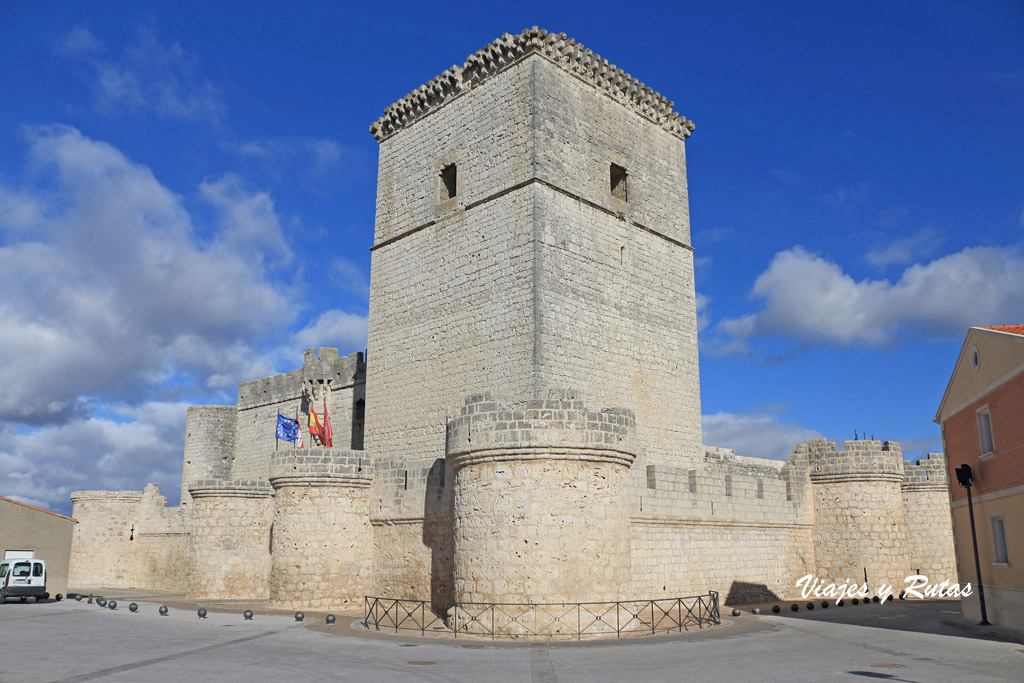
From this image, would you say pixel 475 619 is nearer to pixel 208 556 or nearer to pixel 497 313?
pixel 497 313

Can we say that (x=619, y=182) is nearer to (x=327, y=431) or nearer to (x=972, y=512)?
(x=972, y=512)

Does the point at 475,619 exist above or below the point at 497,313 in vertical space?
below

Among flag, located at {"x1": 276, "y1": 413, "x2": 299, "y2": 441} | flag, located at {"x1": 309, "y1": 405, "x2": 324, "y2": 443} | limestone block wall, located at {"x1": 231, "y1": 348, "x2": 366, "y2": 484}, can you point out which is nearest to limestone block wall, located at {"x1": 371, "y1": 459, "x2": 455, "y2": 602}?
flag, located at {"x1": 309, "y1": 405, "x2": 324, "y2": 443}

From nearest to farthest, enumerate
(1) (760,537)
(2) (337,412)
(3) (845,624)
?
1. (3) (845,624)
2. (1) (760,537)
3. (2) (337,412)

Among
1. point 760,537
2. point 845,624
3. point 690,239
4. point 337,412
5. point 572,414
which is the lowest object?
point 845,624

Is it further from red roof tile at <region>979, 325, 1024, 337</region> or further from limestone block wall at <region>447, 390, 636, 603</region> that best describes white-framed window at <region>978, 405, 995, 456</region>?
limestone block wall at <region>447, 390, 636, 603</region>

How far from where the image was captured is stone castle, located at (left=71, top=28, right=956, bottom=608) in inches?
524

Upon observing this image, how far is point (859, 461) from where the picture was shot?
19.7 metres

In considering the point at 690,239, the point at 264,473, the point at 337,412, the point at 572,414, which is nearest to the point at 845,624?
the point at 572,414

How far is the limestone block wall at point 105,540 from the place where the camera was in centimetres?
3097

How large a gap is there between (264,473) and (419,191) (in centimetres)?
1455

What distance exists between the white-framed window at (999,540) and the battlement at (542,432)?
6.67 metres

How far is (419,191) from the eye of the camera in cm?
2261

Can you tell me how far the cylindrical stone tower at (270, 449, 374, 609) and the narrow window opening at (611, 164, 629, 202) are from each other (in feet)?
34.3
